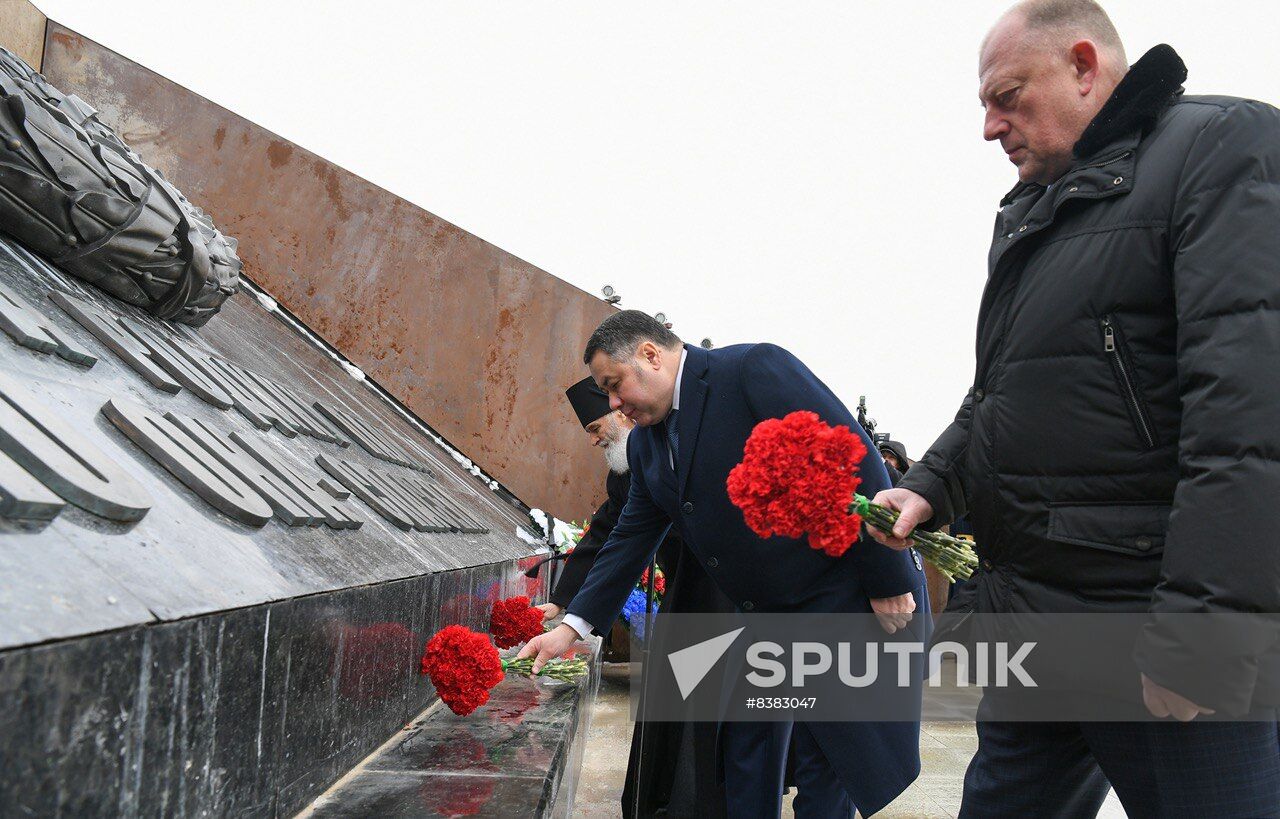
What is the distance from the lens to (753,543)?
2.47 meters

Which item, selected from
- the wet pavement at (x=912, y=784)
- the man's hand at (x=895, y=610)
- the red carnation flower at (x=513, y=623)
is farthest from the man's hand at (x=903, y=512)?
the wet pavement at (x=912, y=784)

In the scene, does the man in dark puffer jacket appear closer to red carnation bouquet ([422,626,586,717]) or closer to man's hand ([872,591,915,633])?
man's hand ([872,591,915,633])

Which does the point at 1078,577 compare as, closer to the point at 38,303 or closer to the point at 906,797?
the point at 38,303

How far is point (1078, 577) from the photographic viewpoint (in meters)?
1.40

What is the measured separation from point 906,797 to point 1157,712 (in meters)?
3.25

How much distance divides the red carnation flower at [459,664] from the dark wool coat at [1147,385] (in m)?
1.46

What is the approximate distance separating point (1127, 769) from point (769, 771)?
138cm

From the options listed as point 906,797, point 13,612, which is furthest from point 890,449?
point 13,612

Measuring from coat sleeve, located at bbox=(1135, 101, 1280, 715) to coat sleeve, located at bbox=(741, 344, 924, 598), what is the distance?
3.49ft

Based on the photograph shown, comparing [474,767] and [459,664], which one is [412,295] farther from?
[474,767]

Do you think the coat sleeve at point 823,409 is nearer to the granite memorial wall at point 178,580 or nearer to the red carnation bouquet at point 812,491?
the red carnation bouquet at point 812,491

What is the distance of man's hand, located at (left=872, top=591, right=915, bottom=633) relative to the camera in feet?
7.62

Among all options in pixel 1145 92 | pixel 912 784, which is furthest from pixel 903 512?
pixel 912 784

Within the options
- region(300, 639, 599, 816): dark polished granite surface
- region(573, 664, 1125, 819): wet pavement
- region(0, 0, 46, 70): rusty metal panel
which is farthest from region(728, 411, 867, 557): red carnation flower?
region(0, 0, 46, 70): rusty metal panel
